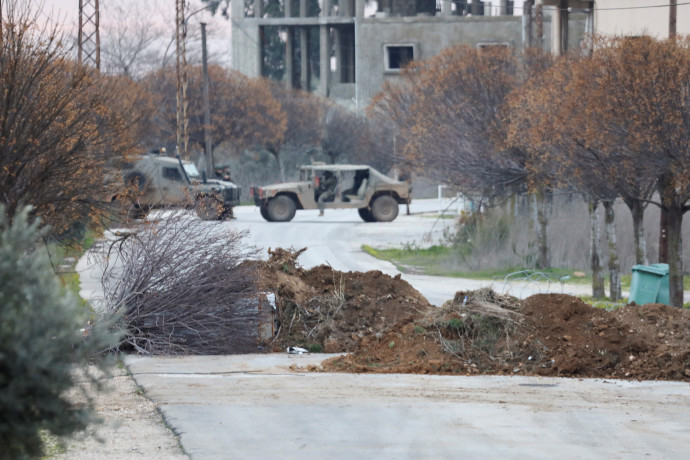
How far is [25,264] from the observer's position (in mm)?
4719

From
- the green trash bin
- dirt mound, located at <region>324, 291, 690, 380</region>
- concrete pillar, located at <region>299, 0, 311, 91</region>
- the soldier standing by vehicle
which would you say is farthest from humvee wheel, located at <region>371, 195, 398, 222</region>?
concrete pillar, located at <region>299, 0, 311, 91</region>

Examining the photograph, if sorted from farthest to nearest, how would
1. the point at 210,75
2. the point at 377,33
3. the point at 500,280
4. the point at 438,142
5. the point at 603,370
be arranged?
the point at 377,33 < the point at 210,75 < the point at 438,142 < the point at 500,280 < the point at 603,370

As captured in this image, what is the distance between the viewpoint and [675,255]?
1775cm

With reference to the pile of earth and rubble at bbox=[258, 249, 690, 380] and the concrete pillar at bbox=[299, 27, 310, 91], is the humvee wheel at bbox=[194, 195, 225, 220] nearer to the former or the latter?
the pile of earth and rubble at bbox=[258, 249, 690, 380]

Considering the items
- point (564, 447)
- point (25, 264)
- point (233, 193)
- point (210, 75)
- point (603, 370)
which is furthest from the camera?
point (210, 75)

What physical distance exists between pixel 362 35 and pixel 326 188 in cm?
2935

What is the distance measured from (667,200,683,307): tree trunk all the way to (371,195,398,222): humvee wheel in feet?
71.0

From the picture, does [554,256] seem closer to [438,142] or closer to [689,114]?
[438,142]

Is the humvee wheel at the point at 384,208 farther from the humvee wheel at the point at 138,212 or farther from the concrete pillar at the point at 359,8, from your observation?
the concrete pillar at the point at 359,8

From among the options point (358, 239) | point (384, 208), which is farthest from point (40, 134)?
point (384, 208)

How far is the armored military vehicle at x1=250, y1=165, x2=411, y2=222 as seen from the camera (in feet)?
125

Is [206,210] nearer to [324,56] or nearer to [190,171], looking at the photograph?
[190,171]

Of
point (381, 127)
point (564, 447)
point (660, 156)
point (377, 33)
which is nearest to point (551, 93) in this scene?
point (660, 156)

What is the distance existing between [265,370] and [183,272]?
2213 millimetres
